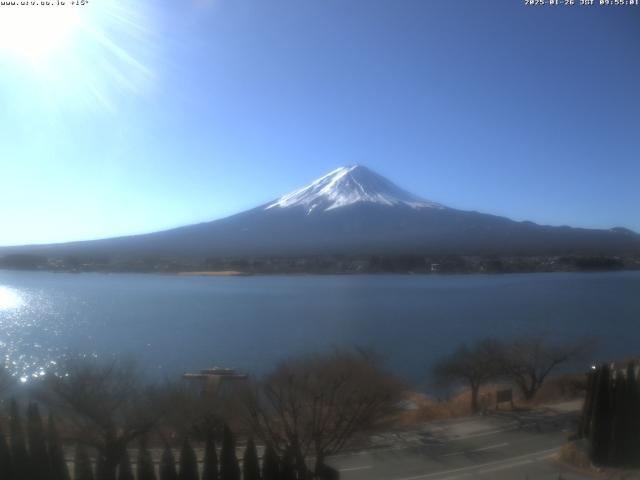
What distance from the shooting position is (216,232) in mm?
35312

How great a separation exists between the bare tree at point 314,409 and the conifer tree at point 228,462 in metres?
0.40

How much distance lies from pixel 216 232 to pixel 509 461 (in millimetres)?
31575

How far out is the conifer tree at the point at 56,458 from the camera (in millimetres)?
3689

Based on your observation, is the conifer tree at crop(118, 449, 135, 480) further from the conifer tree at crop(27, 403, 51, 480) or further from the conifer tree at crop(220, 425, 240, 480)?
the conifer tree at crop(220, 425, 240, 480)

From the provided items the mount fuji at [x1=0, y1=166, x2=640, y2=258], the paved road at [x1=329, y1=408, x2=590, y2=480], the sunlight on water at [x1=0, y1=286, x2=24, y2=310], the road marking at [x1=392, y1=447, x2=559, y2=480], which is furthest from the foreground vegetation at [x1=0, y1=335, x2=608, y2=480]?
the mount fuji at [x1=0, y1=166, x2=640, y2=258]

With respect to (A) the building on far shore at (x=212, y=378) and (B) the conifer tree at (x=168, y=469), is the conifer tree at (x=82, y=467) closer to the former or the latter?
(B) the conifer tree at (x=168, y=469)

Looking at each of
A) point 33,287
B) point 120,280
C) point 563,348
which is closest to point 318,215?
point 120,280

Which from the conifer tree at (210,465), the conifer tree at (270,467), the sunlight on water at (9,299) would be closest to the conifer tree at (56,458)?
the conifer tree at (210,465)

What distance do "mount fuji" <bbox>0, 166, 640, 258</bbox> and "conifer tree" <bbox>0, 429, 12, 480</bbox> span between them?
24.7 metres

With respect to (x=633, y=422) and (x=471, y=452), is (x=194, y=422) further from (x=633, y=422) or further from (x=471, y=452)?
(x=633, y=422)

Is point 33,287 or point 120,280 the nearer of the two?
point 33,287

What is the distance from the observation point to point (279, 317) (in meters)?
13.4

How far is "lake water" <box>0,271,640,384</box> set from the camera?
8.94 metres

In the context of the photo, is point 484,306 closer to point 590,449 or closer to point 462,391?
point 462,391
